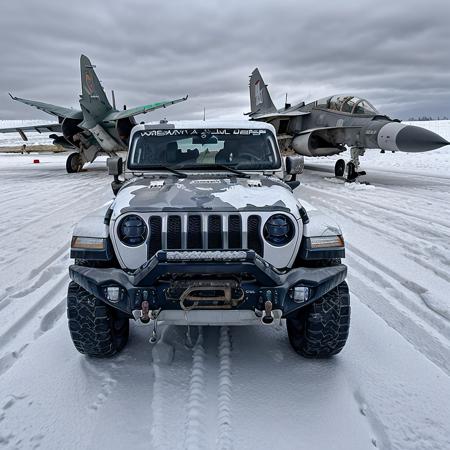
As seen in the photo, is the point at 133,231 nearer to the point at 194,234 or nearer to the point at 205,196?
the point at 194,234

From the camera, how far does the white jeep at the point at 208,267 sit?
8.65ft

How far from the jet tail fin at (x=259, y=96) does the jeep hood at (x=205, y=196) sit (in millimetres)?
20972

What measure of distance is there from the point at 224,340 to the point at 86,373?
3.55 feet

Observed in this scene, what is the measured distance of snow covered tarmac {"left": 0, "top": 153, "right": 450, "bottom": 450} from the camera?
230 cm

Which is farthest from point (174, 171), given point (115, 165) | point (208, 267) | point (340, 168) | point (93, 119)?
point (93, 119)

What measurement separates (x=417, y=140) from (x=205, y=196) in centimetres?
1057

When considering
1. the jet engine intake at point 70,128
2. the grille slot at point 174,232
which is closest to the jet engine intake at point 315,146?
the jet engine intake at point 70,128

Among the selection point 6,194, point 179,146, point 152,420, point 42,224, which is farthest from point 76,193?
point 152,420

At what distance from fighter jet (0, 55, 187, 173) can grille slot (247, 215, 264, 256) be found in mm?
15544

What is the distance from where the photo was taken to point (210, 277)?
2.75 metres

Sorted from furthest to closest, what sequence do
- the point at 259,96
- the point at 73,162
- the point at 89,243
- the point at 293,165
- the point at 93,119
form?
the point at 259,96 < the point at 73,162 < the point at 93,119 < the point at 293,165 < the point at 89,243

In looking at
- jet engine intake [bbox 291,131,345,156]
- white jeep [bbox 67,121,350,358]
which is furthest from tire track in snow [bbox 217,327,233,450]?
jet engine intake [bbox 291,131,345,156]

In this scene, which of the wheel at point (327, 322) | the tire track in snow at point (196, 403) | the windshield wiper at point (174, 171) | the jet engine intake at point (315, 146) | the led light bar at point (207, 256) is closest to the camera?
the tire track in snow at point (196, 403)

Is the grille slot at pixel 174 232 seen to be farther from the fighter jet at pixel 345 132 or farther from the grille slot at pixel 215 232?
the fighter jet at pixel 345 132
